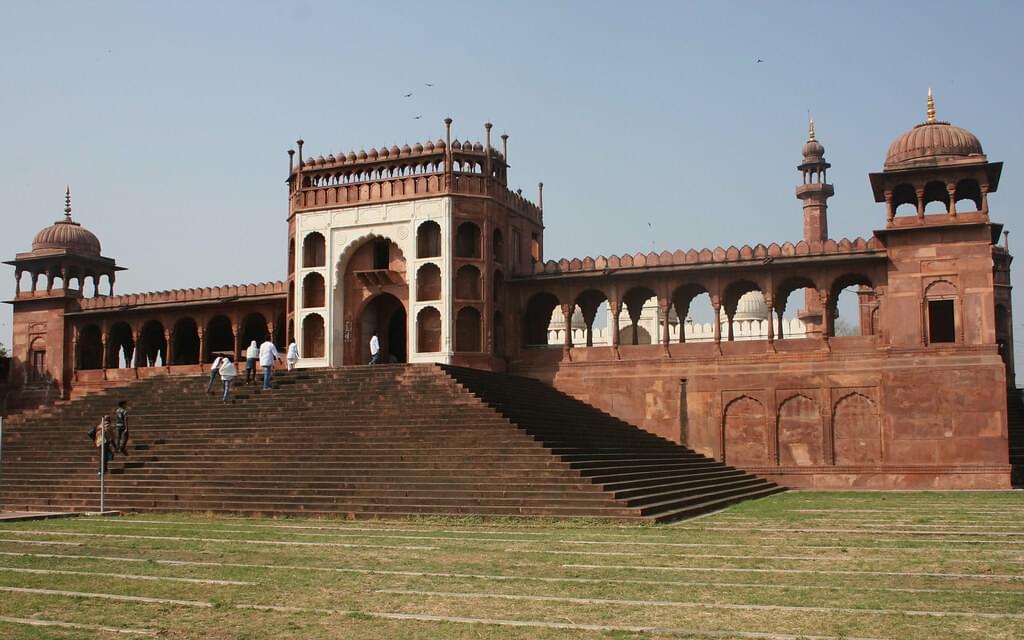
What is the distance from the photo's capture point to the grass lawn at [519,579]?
8.63m

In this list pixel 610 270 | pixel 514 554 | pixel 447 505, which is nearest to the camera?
pixel 514 554

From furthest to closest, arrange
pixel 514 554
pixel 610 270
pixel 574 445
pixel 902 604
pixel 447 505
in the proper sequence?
pixel 610 270, pixel 574 445, pixel 447 505, pixel 514 554, pixel 902 604

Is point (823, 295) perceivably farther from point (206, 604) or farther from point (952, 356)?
point (206, 604)

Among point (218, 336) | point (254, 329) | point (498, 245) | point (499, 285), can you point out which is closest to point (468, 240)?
point (498, 245)

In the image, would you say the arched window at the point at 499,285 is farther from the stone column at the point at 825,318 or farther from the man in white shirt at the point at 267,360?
the stone column at the point at 825,318

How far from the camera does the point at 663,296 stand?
104 ft

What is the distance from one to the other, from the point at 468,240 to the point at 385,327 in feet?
13.3

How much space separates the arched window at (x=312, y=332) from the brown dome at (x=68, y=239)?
43.3ft

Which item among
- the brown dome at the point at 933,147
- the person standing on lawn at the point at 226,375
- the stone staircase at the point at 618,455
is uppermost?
the brown dome at the point at 933,147

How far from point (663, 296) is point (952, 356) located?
801 cm

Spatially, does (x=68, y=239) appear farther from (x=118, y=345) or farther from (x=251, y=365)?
(x=251, y=365)

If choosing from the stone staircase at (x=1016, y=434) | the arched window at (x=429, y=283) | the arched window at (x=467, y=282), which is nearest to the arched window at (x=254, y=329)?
the arched window at (x=429, y=283)

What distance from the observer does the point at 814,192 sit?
167 feet

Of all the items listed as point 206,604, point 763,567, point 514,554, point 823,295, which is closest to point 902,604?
point 763,567
